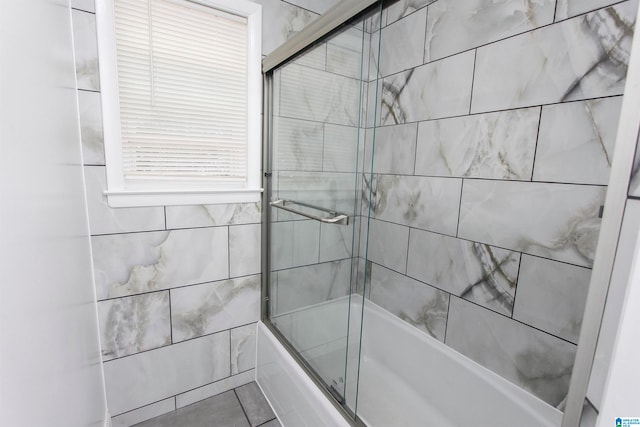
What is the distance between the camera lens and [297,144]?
133 cm

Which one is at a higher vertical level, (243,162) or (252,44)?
(252,44)

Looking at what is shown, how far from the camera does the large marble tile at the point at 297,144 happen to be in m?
1.20

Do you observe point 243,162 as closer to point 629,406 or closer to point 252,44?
point 252,44

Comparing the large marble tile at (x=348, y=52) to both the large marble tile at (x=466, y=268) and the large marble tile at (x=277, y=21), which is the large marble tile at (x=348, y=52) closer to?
the large marble tile at (x=277, y=21)

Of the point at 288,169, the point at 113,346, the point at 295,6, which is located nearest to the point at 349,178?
the point at 288,169

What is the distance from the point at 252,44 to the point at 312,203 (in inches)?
33.6

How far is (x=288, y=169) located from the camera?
140cm

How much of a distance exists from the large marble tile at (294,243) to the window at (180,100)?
254 millimetres

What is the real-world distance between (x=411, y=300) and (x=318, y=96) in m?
1.17

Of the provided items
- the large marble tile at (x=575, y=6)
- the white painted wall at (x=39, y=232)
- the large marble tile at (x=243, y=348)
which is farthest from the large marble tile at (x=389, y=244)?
the white painted wall at (x=39, y=232)

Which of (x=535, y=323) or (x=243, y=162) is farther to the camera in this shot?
(x=243, y=162)

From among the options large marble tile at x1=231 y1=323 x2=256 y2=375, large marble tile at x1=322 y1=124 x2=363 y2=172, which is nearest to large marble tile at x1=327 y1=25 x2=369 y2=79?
large marble tile at x1=322 y1=124 x2=363 y2=172

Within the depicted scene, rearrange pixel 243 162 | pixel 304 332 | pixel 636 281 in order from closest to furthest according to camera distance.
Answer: pixel 636 281 < pixel 304 332 < pixel 243 162

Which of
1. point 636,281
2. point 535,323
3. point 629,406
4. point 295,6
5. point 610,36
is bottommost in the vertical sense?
point 535,323
